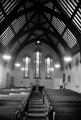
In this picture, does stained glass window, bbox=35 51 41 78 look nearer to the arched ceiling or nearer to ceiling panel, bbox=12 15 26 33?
the arched ceiling

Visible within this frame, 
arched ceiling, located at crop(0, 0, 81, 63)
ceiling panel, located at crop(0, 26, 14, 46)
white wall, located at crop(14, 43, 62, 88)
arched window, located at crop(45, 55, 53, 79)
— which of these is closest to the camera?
arched ceiling, located at crop(0, 0, 81, 63)

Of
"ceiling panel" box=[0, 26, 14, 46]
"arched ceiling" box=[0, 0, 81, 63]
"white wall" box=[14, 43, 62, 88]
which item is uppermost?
"arched ceiling" box=[0, 0, 81, 63]

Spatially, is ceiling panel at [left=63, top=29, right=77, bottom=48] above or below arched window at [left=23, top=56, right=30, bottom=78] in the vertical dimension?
above

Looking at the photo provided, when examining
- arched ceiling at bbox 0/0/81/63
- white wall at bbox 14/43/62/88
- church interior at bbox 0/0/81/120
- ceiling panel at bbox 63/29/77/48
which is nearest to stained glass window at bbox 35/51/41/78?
church interior at bbox 0/0/81/120

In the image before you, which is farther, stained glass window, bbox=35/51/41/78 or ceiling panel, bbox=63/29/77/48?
stained glass window, bbox=35/51/41/78

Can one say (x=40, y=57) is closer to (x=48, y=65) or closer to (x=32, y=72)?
(x=48, y=65)

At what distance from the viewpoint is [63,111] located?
4.62 meters

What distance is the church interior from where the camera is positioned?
618 centimetres

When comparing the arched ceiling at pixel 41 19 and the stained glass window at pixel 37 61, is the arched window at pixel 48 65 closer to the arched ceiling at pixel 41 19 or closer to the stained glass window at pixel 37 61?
the stained glass window at pixel 37 61

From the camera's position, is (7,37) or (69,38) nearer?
(7,37)

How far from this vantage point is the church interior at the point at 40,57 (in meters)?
6.18

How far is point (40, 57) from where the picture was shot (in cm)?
1853

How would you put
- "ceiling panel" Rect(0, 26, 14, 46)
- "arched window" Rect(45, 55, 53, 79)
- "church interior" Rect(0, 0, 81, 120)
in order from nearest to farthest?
"church interior" Rect(0, 0, 81, 120)
"ceiling panel" Rect(0, 26, 14, 46)
"arched window" Rect(45, 55, 53, 79)

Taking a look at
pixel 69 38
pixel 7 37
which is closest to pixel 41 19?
pixel 69 38
